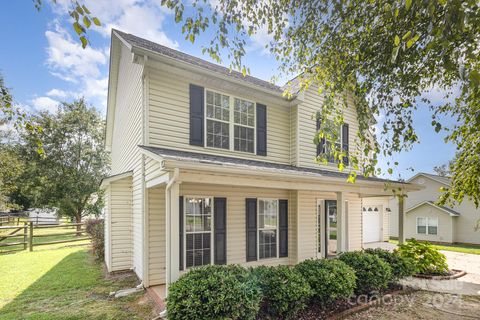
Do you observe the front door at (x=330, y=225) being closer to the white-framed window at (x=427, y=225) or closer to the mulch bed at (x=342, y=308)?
the mulch bed at (x=342, y=308)

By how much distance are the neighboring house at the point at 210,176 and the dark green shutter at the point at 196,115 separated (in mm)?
28

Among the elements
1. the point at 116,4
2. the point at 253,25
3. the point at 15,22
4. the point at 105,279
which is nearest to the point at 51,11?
the point at 116,4

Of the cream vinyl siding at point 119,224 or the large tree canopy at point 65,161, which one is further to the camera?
the large tree canopy at point 65,161

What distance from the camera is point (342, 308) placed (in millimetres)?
5465

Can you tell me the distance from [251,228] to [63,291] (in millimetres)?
5072

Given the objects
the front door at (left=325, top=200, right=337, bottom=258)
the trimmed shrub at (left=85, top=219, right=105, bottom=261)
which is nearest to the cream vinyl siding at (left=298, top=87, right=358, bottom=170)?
the front door at (left=325, top=200, right=337, bottom=258)

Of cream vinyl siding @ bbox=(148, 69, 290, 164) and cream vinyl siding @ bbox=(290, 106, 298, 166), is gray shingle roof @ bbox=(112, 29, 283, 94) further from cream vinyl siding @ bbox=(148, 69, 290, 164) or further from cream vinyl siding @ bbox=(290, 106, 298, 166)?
cream vinyl siding @ bbox=(290, 106, 298, 166)

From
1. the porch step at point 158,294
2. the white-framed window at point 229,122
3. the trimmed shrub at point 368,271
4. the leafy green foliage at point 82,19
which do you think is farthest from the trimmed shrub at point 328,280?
the leafy green foliage at point 82,19

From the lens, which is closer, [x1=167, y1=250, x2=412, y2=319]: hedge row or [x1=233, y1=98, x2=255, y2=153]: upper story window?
[x1=167, y1=250, x2=412, y2=319]: hedge row

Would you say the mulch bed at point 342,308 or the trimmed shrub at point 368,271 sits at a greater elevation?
the trimmed shrub at point 368,271

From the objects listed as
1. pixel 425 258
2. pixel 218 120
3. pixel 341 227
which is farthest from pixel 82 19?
pixel 425 258

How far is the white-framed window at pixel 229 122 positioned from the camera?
25.0ft

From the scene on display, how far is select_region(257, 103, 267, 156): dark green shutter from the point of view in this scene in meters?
8.49

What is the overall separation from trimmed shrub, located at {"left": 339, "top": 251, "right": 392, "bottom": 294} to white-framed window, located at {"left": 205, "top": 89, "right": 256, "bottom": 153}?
4.05 meters
